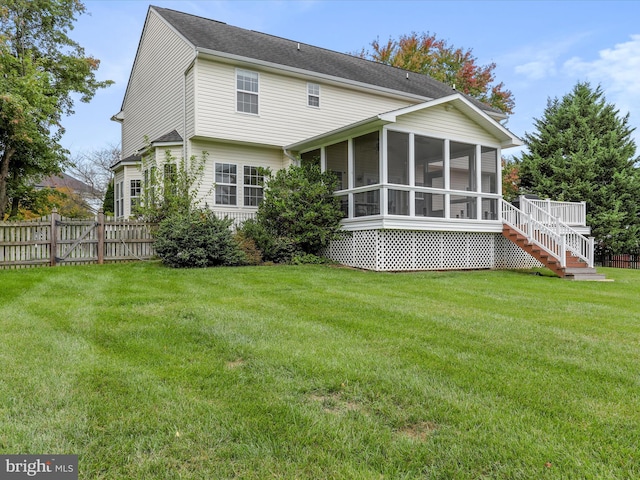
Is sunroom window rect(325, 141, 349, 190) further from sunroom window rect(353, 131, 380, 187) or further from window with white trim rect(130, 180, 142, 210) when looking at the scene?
window with white trim rect(130, 180, 142, 210)

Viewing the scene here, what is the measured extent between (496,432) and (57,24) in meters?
25.4

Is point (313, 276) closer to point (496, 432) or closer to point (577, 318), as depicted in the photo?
point (577, 318)

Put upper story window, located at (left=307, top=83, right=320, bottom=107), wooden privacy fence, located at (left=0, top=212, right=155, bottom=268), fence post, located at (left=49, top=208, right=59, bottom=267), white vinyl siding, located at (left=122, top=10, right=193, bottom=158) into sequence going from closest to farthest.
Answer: wooden privacy fence, located at (left=0, top=212, right=155, bottom=268) → fence post, located at (left=49, top=208, right=59, bottom=267) → white vinyl siding, located at (left=122, top=10, right=193, bottom=158) → upper story window, located at (left=307, top=83, right=320, bottom=107)

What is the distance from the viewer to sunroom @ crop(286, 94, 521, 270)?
39.8 feet

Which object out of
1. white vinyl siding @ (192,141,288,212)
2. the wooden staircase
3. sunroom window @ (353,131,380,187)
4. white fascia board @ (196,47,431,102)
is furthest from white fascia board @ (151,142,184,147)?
the wooden staircase

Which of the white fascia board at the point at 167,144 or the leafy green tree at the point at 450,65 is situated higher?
the leafy green tree at the point at 450,65

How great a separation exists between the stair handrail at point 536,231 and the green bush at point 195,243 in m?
8.32

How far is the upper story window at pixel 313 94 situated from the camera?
1609cm

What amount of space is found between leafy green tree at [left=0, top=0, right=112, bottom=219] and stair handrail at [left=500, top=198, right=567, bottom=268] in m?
16.3

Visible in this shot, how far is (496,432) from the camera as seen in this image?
8.50ft

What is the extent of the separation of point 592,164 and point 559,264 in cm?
1181

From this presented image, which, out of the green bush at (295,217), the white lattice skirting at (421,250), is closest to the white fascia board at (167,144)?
the green bush at (295,217)

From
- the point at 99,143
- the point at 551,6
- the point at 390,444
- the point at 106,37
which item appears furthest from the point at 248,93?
the point at 99,143

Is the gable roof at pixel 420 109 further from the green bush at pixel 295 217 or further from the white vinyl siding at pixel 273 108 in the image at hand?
the green bush at pixel 295 217
